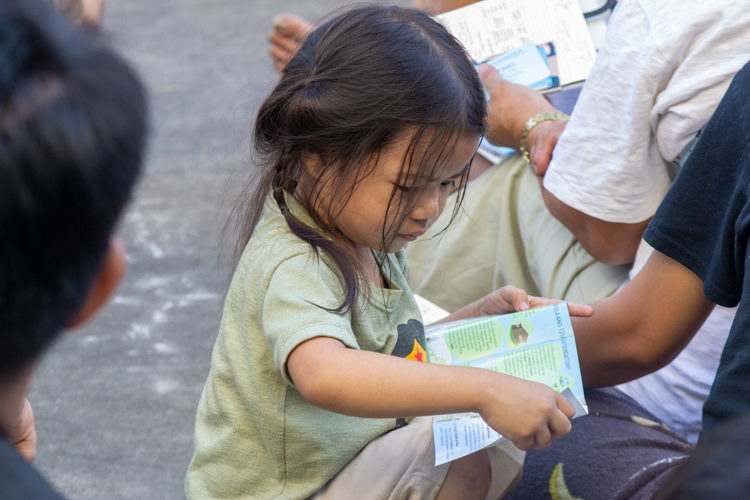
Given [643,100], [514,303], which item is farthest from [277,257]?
[643,100]

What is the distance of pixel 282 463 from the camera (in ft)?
3.40

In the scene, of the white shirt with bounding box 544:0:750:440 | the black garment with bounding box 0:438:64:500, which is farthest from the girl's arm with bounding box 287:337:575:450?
the white shirt with bounding box 544:0:750:440

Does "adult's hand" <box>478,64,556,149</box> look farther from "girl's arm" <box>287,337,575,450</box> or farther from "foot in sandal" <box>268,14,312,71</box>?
"girl's arm" <box>287,337,575,450</box>

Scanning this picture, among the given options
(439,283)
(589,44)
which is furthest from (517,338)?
(589,44)

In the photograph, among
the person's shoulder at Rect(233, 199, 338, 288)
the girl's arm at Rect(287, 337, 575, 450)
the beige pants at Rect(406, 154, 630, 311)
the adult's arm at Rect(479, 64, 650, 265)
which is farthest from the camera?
the beige pants at Rect(406, 154, 630, 311)

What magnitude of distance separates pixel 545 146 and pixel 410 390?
2.84 feet

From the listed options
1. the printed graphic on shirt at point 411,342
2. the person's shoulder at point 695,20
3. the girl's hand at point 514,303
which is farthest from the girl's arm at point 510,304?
the person's shoulder at point 695,20

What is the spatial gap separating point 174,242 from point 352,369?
6.32 ft

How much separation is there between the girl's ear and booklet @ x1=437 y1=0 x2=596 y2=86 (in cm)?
133

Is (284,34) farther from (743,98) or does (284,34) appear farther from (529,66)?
(743,98)

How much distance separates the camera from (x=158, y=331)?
7.07 ft

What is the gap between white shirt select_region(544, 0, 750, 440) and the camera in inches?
43.8

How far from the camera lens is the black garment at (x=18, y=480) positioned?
53 cm

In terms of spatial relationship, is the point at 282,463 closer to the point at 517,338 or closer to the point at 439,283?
the point at 517,338
